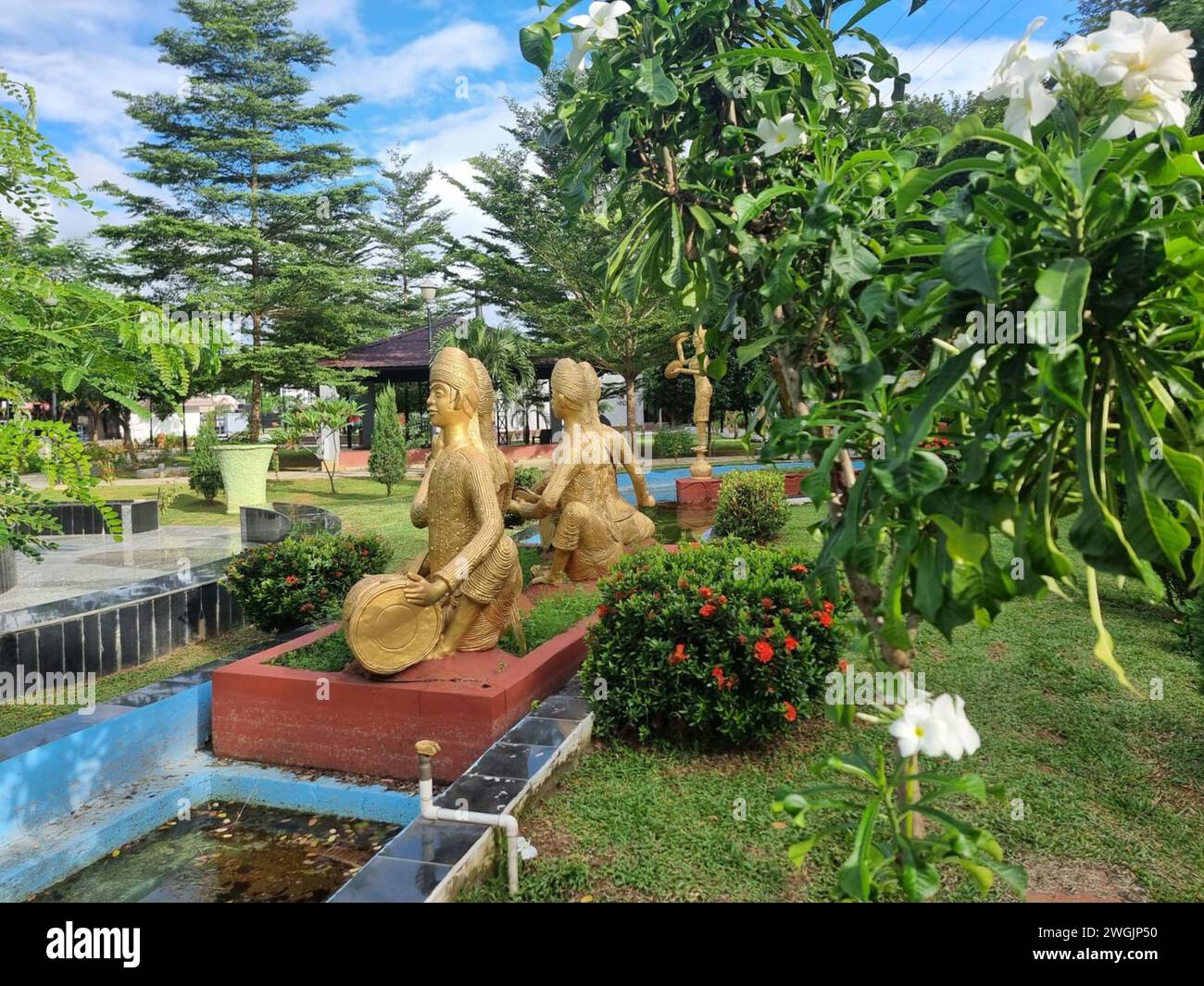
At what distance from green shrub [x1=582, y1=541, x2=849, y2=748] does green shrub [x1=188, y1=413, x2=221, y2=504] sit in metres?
16.0

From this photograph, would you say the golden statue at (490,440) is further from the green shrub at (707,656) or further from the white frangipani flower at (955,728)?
the white frangipani flower at (955,728)

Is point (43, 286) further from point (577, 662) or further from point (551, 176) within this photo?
point (551, 176)

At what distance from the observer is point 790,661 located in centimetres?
400

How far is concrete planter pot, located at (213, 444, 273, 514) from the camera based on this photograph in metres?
17.1

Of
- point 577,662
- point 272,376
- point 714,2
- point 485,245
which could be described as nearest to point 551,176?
point 485,245

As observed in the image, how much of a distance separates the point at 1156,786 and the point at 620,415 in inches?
1376

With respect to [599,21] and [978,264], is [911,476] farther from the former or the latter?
[599,21]

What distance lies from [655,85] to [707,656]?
275 cm

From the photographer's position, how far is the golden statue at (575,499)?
669cm

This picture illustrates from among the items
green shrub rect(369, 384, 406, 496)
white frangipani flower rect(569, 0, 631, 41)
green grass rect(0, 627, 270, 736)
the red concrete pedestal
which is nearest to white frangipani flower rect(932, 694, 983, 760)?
white frangipani flower rect(569, 0, 631, 41)

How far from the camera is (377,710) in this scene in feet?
14.8

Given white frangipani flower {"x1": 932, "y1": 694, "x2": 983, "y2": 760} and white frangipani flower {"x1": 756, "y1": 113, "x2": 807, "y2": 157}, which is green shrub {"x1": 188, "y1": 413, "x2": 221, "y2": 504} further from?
white frangipani flower {"x1": 932, "y1": 694, "x2": 983, "y2": 760}

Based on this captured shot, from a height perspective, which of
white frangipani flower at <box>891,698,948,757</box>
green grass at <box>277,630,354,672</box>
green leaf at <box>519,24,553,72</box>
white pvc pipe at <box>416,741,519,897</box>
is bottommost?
white pvc pipe at <box>416,741,519,897</box>

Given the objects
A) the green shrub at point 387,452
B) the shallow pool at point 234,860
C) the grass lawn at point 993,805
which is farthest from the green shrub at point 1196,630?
the green shrub at point 387,452
